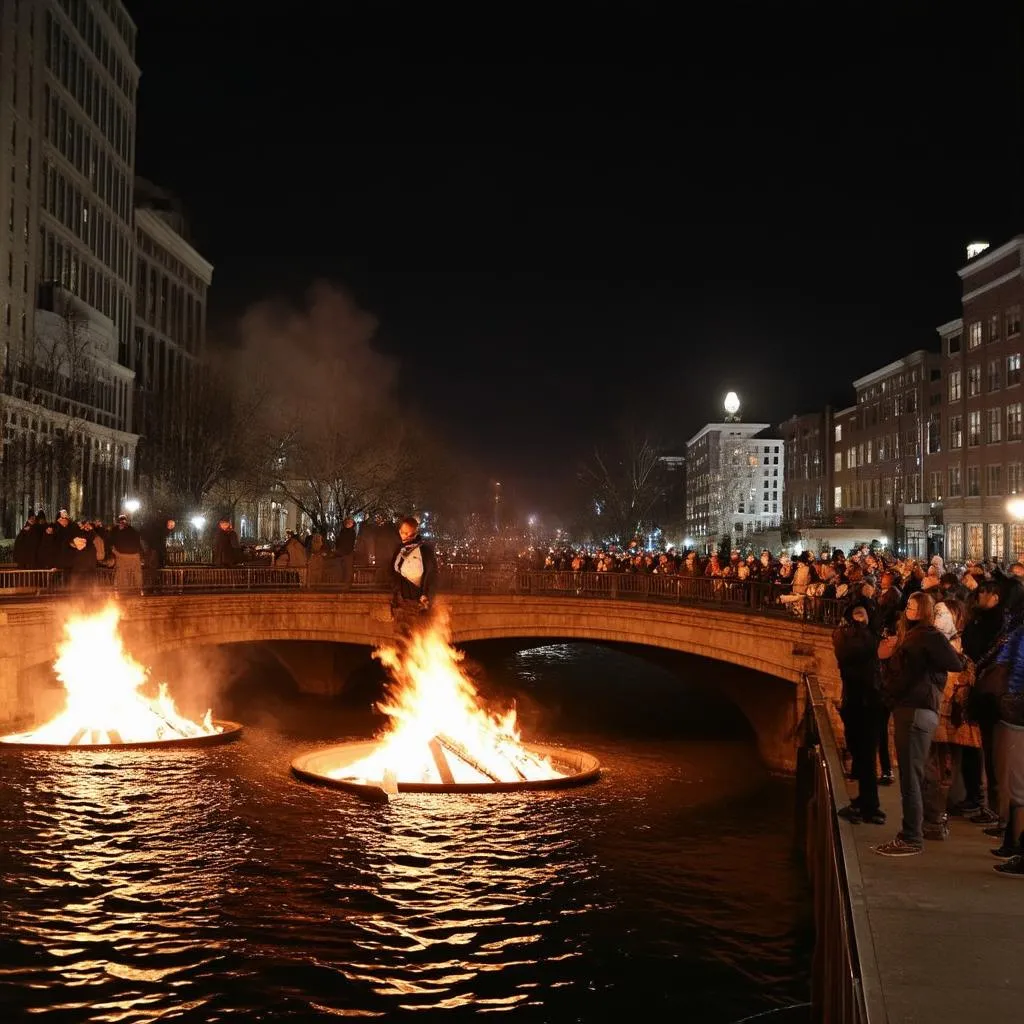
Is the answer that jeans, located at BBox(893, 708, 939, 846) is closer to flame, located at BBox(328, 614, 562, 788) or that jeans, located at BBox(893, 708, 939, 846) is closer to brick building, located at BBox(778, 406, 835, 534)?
flame, located at BBox(328, 614, 562, 788)

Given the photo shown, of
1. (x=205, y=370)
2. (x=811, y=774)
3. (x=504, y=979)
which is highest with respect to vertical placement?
(x=205, y=370)

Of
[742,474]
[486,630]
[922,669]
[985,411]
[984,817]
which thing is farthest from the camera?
[742,474]

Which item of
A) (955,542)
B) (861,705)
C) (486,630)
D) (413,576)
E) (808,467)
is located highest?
(808,467)

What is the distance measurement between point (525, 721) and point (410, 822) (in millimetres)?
14849

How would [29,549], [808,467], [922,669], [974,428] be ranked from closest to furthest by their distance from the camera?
1. [922,669]
2. [29,549]
3. [974,428]
4. [808,467]

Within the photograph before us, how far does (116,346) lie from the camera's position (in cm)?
7150

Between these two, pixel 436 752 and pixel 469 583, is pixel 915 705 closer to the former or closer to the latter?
pixel 436 752

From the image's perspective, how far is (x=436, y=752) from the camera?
25000 millimetres

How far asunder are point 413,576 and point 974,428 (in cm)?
6207

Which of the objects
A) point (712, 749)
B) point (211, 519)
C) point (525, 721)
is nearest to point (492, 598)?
point (525, 721)

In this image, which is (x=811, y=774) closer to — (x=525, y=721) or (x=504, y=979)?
(x=504, y=979)

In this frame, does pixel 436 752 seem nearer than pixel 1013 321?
Yes

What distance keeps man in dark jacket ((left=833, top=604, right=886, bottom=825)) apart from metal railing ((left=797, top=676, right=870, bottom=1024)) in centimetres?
33

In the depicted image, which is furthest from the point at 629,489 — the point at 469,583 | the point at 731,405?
the point at 731,405
